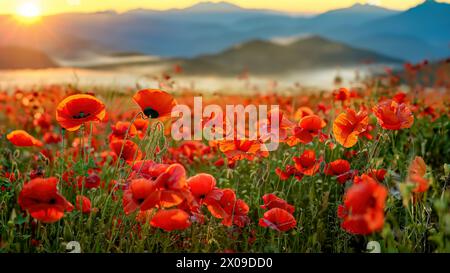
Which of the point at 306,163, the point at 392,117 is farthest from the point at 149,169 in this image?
the point at 392,117

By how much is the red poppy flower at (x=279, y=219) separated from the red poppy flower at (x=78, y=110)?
0.60 m

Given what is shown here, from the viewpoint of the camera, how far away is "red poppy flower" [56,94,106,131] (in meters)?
1.76

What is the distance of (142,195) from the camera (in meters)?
1.54

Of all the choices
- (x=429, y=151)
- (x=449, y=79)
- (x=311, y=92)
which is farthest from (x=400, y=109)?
(x=311, y=92)

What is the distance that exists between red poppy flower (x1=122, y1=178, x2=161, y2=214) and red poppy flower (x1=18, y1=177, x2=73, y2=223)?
0.16 m

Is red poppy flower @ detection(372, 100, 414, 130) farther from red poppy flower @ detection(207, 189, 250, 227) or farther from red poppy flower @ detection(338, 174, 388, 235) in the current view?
red poppy flower @ detection(338, 174, 388, 235)

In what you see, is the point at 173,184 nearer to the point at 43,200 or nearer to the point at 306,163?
the point at 43,200

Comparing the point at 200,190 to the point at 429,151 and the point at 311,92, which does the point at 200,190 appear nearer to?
the point at 429,151

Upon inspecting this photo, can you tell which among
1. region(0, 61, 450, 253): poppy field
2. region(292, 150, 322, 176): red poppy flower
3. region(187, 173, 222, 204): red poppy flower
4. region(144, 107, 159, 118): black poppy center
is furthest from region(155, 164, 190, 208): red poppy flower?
region(292, 150, 322, 176): red poppy flower

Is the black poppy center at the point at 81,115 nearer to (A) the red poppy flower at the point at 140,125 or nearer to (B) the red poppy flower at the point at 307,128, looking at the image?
(A) the red poppy flower at the point at 140,125

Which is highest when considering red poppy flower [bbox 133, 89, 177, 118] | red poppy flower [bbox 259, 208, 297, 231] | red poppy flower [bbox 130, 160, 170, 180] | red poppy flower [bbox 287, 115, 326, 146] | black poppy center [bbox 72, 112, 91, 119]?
red poppy flower [bbox 133, 89, 177, 118]

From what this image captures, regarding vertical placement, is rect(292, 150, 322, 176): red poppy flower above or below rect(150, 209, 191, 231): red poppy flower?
above

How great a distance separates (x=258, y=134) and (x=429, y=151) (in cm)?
145

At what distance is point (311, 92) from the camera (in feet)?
21.4
